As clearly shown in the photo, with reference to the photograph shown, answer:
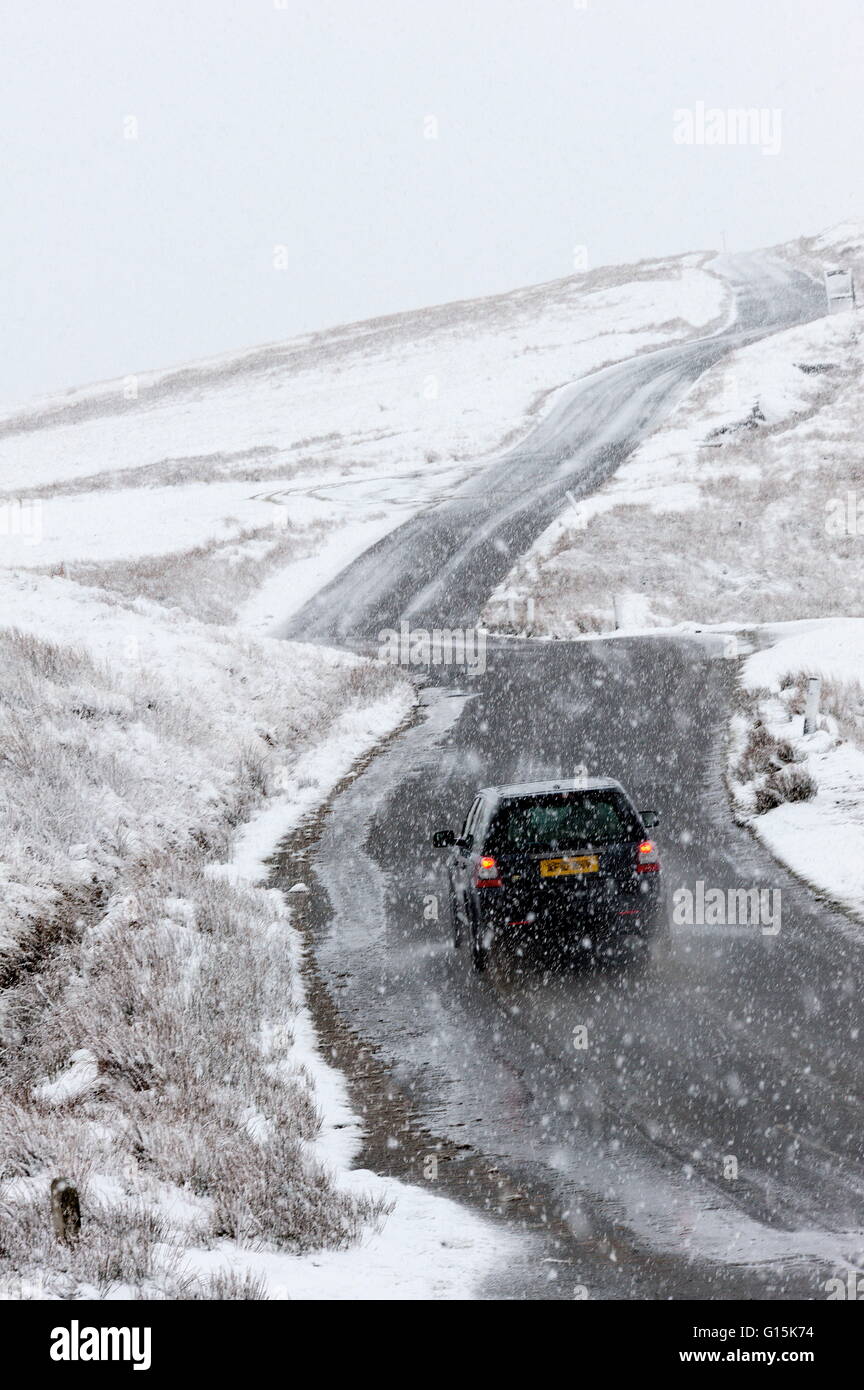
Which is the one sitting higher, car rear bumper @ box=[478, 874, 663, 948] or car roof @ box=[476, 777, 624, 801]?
car roof @ box=[476, 777, 624, 801]

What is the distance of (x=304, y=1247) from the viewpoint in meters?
6.06

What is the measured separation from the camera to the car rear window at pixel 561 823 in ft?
34.1

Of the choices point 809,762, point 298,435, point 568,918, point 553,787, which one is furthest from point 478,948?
point 298,435

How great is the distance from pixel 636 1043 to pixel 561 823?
7.26ft

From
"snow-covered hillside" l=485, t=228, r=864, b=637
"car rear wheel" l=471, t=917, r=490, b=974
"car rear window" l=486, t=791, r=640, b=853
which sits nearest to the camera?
"car rear window" l=486, t=791, r=640, b=853

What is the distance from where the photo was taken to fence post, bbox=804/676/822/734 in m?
17.2

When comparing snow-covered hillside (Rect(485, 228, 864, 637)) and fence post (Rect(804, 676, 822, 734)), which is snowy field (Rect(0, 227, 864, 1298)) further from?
fence post (Rect(804, 676, 822, 734))

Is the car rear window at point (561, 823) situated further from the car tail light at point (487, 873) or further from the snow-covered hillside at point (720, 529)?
the snow-covered hillside at point (720, 529)

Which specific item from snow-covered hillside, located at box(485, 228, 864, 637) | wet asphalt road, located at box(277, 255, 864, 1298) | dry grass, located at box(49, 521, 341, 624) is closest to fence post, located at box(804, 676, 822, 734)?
wet asphalt road, located at box(277, 255, 864, 1298)

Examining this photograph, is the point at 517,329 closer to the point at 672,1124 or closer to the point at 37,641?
the point at 37,641

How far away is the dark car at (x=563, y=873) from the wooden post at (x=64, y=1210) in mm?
5208

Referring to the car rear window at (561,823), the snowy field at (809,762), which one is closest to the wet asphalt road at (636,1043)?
the snowy field at (809,762)

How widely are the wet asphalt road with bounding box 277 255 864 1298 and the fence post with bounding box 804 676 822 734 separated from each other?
1565 mm
